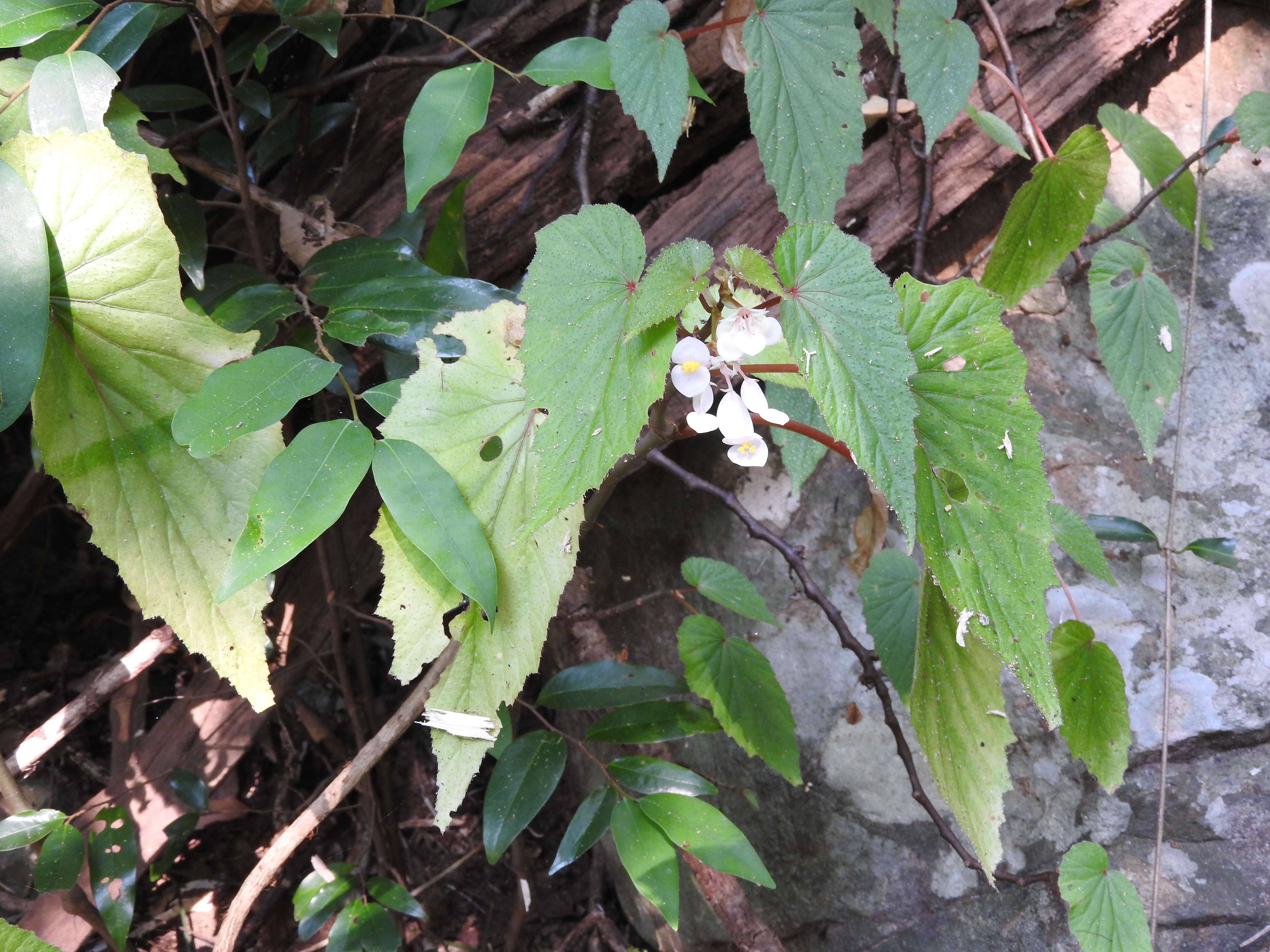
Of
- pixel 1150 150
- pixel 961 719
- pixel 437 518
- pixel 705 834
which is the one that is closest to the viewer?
pixel 437 518

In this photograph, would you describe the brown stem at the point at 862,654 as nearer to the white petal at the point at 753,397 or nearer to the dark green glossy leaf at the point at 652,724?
the dark green glossy leaf at the point at 652,724

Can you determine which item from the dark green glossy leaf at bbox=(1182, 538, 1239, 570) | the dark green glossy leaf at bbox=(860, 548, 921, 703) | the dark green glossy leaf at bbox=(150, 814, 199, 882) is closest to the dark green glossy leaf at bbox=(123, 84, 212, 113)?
the dark green glossy leaf at bbox=(150, 814, 199, 882)

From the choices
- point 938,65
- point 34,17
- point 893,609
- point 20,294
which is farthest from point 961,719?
point 34,17

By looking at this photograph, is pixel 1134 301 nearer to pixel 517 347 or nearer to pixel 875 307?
pixel 875 307

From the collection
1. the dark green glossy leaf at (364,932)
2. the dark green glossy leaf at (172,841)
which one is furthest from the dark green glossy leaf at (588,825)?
the dark green glossy leaf at (172,841)

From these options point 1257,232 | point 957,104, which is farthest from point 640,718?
point 1257,232

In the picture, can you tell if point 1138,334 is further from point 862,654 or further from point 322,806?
point 322,806
